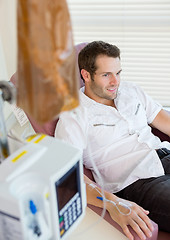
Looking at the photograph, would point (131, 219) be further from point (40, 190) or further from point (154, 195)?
point (40, 190)

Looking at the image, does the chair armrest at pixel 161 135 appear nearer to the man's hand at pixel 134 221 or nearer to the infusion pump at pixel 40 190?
the man's hand at pixel 134 221

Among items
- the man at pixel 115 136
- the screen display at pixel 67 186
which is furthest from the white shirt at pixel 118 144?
the screen display at pixel 67 186

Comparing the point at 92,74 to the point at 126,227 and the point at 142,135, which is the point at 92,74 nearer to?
the point at 142,135

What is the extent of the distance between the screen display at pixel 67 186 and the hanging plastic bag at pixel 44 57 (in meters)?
0.20

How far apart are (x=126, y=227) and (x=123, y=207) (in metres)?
0.14

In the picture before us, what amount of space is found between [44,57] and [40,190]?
0.32 m

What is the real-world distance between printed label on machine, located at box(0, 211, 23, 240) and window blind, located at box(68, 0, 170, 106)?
1.84m

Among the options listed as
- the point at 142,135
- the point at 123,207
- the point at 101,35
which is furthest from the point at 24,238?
the point at 101,35

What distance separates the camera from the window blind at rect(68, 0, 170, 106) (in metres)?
2.31

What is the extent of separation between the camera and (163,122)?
6.46 feet

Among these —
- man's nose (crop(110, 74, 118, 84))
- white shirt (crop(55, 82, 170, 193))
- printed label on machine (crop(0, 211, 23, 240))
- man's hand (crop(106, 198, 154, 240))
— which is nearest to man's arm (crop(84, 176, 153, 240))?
man's hand (crop(106, 198, 154, 240))

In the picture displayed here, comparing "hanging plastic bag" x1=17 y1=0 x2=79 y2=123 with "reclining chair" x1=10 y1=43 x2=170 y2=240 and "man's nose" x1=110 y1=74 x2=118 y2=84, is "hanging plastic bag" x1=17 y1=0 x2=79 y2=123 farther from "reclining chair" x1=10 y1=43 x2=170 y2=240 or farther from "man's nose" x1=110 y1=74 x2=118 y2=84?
"man's nose" x1=110 y1=74 x2=118 y2=84

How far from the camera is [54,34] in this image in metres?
0.71

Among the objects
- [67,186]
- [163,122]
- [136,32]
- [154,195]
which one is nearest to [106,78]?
[163,122]
